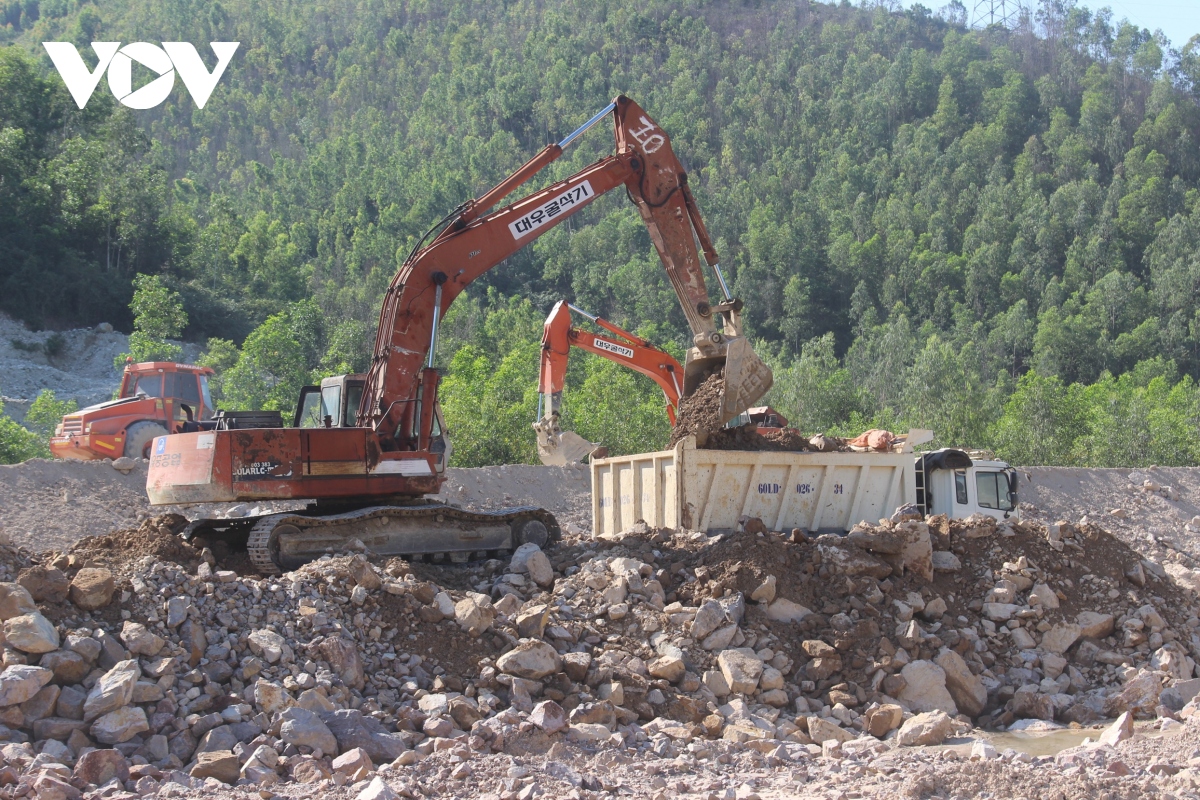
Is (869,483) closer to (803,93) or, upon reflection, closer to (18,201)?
(18,201)

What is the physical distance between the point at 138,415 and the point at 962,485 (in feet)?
50.7

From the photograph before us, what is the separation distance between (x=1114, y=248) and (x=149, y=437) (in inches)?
3546

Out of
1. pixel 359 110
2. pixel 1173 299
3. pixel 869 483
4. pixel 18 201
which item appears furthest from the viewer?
pixel 359 110

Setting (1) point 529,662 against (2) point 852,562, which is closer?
(1) point 529,662

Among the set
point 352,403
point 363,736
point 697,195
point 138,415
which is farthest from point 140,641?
point 697,195

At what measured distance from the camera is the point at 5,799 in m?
6.11

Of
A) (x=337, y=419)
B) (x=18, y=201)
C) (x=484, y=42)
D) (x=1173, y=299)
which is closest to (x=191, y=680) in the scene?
(x=337, y=419)

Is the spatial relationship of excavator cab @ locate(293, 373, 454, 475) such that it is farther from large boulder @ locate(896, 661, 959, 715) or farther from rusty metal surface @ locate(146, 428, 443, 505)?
large boulder @ locate(896, 661, 959, 715)

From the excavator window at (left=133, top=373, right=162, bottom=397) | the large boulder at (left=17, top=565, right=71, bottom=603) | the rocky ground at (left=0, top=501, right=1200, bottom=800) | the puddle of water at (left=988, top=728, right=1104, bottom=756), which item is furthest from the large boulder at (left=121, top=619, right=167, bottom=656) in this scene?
the excavator window at (left=133, top=373, right=162, bottom=397)

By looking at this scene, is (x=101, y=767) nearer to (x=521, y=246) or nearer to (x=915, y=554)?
(x=521, y=246)

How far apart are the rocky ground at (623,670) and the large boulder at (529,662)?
0.7 inches

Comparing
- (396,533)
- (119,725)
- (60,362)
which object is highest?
(60,362)

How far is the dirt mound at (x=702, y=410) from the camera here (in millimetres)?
12297

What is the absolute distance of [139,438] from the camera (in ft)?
67.3
